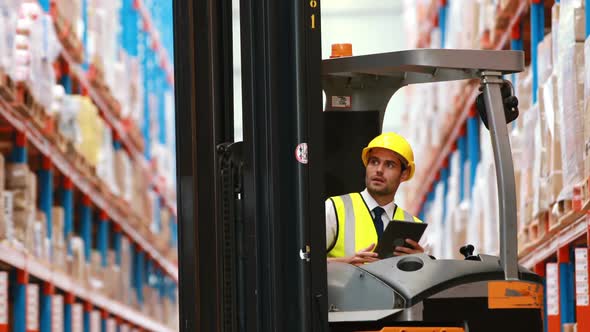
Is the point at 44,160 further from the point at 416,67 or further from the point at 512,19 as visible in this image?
the point at 416,67

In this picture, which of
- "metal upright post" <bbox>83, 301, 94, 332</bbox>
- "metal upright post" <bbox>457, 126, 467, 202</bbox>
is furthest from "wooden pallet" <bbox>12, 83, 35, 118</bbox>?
"metal upright post" <bbox>457, 126, 467, 202</bbox>

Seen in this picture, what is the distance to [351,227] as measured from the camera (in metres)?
3.72

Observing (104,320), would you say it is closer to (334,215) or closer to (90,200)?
(90,200)

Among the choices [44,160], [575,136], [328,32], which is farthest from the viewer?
[328,32]

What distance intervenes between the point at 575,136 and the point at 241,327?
263 centimetres

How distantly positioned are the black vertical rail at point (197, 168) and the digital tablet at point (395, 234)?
0.53 metres

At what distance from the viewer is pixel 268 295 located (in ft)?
10.4

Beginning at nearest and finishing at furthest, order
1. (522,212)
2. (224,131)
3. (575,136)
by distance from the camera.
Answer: (224,131) < (575,136) < (522,212)

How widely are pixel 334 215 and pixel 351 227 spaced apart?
69mm

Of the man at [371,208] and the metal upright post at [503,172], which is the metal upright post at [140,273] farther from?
the metal upright post at [503,172]

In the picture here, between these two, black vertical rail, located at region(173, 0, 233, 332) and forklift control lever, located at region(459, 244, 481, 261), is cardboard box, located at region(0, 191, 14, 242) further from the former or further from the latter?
forklift control lever, located at region(459, 244, 481, 261)

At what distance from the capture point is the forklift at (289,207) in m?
3.14

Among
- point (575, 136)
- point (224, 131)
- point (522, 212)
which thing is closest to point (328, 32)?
point (522, 212)

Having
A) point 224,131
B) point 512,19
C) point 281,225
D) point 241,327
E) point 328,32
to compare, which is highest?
point 328,32
